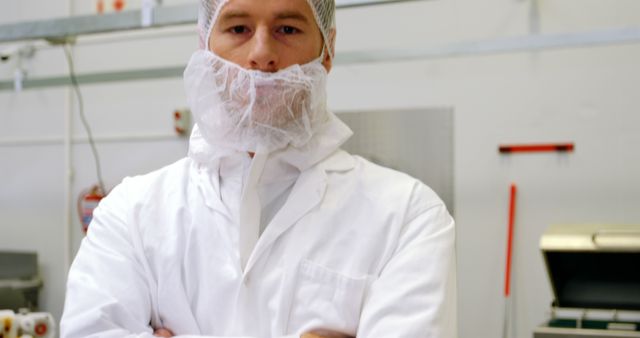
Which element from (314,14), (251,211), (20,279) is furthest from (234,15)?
(20,279)

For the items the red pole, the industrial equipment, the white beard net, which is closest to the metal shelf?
the white beard net

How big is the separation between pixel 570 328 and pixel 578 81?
95 cm

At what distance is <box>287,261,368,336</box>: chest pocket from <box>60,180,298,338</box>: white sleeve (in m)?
0.04

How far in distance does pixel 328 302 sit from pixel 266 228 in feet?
0.50

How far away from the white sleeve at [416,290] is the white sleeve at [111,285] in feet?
0.42

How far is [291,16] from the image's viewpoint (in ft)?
3.34

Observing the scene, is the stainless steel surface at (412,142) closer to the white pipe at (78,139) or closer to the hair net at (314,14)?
the white pipe at (78,139)

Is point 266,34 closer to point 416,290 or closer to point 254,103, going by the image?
point 254,103

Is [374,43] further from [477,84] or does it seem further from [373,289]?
[373,289]

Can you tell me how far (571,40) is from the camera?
1.78 metres

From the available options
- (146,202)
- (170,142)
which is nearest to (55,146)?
(170,142)

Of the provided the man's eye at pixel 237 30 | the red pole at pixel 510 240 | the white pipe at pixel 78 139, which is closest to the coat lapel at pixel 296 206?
the man's eye at pixel 237 30

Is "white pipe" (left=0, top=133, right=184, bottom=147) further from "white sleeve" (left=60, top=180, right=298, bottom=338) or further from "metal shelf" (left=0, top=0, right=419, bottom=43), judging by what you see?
"white sleeve" (left=60, top=180, right=298, bottom=338)

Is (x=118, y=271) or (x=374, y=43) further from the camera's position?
(x=374, y=43)
